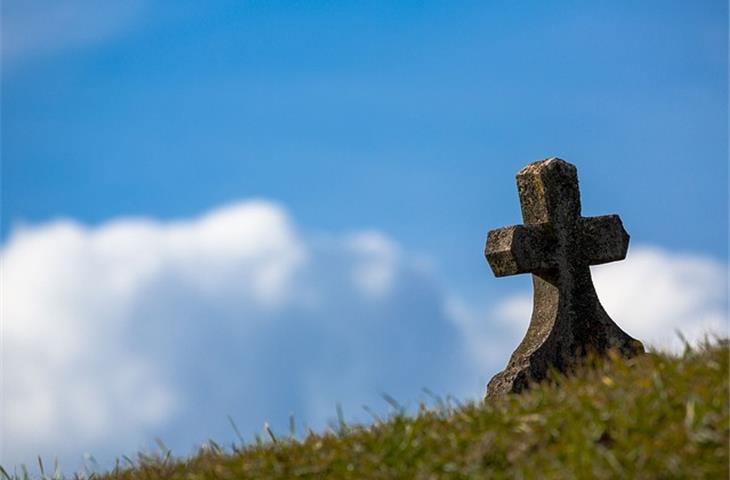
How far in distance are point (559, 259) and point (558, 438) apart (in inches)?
208

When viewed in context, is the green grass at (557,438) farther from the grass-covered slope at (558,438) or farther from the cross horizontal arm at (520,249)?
the cross horizontal arm at (520,249)

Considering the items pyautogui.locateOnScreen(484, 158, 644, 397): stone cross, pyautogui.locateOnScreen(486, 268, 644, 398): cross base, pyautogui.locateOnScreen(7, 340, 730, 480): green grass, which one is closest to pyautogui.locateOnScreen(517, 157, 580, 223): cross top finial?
pyautogui.locateOnScreen(484, 158, 644, 397): stone cross

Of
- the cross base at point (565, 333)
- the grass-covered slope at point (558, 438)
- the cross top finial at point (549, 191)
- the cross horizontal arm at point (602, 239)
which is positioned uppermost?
the cross top finial at point (549, 191)

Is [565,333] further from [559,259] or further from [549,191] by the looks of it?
[549,191]

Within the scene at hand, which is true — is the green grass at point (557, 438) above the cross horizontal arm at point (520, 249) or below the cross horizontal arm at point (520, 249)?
below

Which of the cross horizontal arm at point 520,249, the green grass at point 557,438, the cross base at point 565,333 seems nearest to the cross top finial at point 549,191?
the cross horizontal arm at point 520,249

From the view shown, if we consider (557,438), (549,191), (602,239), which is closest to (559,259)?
(602,239)

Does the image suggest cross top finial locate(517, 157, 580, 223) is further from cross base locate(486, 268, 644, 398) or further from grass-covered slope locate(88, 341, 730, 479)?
grass-covered slope locate(88, 341, 730, 479)

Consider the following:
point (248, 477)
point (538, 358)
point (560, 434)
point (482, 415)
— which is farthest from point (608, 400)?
point (538, 358)

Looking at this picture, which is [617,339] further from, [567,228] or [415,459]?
[415,459]

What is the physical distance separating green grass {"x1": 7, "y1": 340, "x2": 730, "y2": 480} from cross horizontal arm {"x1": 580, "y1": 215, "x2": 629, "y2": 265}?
12.6ft

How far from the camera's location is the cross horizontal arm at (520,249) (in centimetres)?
1012

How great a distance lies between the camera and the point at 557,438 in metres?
5.40

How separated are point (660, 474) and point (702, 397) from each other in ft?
2.54
